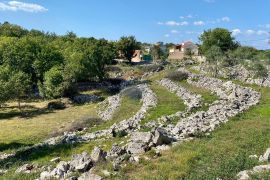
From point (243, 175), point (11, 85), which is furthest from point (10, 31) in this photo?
point (243, 175)

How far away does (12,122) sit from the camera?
6044 cm

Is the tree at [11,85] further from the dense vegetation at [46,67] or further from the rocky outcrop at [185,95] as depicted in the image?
the rocky outcrop at [185,95]

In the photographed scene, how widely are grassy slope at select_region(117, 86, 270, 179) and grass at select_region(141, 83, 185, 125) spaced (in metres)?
12.8

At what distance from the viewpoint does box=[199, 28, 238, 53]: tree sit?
13000 cm

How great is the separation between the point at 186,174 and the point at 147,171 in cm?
220

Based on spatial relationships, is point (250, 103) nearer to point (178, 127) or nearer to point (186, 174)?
point (178, 127)

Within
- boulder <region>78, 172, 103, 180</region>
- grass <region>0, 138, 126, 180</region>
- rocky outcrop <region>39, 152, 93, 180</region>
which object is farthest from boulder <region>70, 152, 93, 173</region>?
grass <region>0, 138, 126, 180</region>

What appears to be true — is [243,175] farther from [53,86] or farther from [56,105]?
[53,86]

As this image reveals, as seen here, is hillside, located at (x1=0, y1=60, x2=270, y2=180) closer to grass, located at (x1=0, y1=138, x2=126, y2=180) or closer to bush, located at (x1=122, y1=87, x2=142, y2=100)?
grass, located at (x1=0, y1=138, x2=126, y2=180)

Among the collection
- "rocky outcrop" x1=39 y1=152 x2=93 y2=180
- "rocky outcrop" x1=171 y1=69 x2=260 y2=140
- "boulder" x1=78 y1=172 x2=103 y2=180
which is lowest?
"rocky outcrop" x1=39 y1=152 x2=93 y2=180

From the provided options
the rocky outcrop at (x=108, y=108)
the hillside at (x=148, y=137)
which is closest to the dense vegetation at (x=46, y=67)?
the hillside at (x=148, y=137)

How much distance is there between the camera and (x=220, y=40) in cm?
13125

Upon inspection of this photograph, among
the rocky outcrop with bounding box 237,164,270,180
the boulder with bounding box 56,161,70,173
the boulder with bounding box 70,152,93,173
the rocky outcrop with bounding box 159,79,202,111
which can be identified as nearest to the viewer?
the rocky outcrop with bounding box 237,164,270,180

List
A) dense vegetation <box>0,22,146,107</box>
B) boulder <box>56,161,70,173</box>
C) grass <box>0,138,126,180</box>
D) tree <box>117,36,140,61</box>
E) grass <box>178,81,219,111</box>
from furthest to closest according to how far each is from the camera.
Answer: tree <box>117,36,140,61</box> → dense vegetation <box>0,22,146,107</box> → grass <box>178,81,219,111</box> → grass <box>0,138,126,180</box> → boulder <box>56,161,70,173</box>
